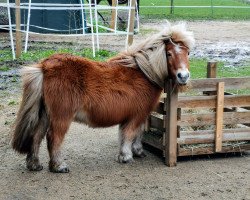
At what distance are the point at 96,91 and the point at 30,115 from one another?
702 mm

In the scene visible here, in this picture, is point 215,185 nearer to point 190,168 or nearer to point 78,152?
point 190,168

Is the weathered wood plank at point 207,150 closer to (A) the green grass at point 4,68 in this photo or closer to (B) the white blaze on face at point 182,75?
(B) the white blaze on face at point 182,75

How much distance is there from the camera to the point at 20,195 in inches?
192

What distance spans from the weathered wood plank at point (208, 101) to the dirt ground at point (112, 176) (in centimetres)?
62

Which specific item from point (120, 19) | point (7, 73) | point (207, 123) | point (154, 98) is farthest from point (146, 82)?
point (120, 19)

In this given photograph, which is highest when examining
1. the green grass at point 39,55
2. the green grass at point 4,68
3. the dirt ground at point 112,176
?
the green grass at point 39,55

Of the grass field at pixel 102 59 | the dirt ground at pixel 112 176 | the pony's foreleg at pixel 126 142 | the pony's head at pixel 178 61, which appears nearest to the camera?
the dirt ground at pixel 112 176

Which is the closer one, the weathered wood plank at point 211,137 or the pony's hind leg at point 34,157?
the pony's hind leg at point 34,157

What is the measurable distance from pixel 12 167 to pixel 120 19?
13.5 meters

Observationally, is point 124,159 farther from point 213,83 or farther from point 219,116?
point 213,83

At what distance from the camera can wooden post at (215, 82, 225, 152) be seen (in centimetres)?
583


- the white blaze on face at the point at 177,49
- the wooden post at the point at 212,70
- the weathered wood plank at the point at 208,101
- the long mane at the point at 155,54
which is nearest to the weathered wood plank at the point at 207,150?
the weathered wood plank at the point at 208,101

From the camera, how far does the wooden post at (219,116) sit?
5828 mm

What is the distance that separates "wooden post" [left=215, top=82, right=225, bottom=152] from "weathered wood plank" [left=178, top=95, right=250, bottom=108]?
6cm
